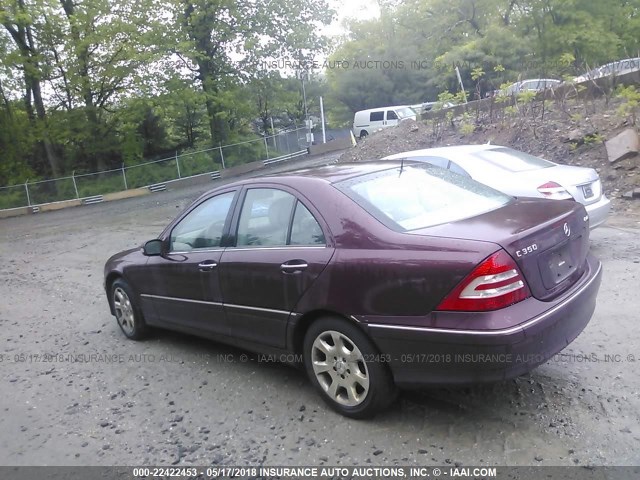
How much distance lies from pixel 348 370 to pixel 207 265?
4.96ft

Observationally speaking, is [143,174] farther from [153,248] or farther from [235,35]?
[153,248]

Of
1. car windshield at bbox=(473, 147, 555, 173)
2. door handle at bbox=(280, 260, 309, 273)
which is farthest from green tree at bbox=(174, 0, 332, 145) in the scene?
door handle at bbox=(280, 260, 309, 273)

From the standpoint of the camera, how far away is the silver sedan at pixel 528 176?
22.3ft

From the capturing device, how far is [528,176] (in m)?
7.06

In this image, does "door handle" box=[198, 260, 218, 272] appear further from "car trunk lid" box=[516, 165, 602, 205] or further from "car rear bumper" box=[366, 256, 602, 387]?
"car trunk lid" box=[516, 165, 602, 205]

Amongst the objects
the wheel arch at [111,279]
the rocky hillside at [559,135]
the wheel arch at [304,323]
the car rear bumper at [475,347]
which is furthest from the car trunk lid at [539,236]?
the rocky hillside at [559,135]

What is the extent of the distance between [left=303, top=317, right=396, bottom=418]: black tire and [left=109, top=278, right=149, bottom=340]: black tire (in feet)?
7.67

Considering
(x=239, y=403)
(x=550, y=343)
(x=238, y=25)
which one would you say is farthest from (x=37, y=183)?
(x=550, y=343)

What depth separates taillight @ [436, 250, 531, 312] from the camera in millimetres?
3053

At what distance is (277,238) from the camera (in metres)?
4.04

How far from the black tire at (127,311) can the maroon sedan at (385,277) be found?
892 millimetres

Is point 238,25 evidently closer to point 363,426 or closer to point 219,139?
point 219,139

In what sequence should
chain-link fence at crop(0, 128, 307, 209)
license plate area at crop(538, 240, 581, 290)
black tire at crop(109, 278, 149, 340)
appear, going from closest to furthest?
1. license plate area at crop(538, 240, 581, 290)
2. black tire at crop(109, 278, 149, 340)
3. chain-link fence at crop(0, 128, 307, 209)

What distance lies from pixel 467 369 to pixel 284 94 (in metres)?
31.4
